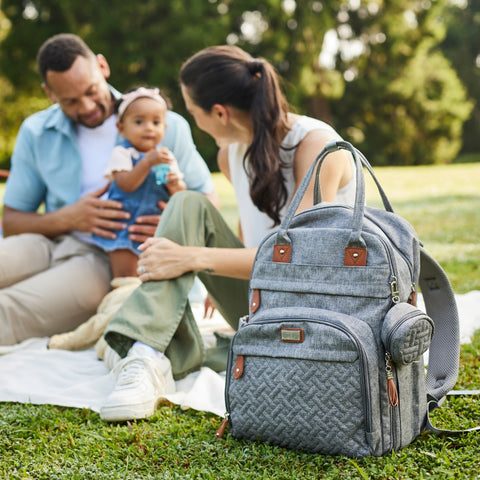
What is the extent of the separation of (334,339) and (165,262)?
86 cm

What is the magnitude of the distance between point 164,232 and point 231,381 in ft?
2.54

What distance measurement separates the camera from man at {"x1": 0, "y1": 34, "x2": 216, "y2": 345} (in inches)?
122

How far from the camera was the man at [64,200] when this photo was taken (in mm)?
3098

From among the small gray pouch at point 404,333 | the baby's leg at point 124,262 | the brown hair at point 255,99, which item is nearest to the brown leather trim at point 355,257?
the small gray pouch at point 404,333

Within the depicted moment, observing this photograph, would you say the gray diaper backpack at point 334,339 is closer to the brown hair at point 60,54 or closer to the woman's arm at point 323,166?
the woman's arm at point 323,166

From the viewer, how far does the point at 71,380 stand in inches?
101

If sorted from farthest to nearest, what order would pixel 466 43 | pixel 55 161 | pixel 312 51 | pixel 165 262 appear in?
pixel 466 43
pixel 312 51
pixel 55 161
pixel 165 262

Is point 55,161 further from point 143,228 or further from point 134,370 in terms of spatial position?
point 134,370

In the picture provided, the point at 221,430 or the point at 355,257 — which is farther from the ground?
the point at 355,257

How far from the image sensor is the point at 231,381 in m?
1.86

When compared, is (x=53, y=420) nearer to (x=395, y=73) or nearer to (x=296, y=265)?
(x=296, y=265)

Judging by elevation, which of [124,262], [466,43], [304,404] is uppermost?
[466,43]

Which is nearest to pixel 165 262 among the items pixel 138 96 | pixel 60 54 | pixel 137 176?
pixel 137 176

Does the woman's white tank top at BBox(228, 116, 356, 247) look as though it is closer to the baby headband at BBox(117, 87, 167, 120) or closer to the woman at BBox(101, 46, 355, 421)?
the woman at BBox(101, 46, 355, 421)
